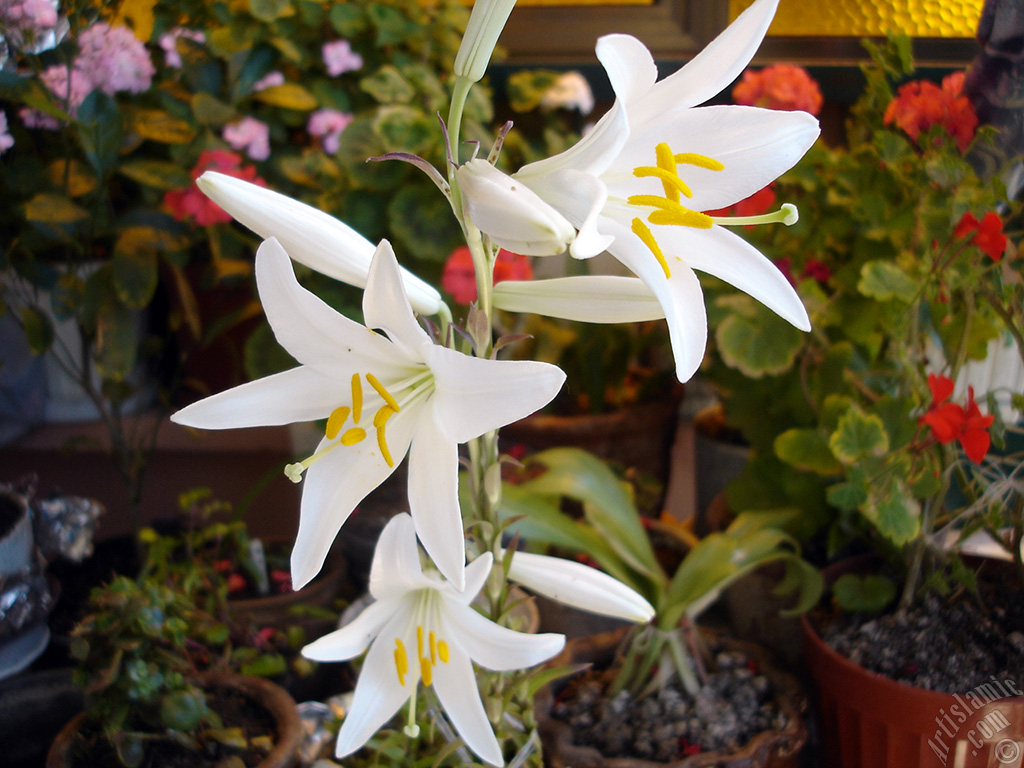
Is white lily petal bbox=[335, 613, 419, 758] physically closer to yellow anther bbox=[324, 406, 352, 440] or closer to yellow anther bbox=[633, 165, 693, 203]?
yellow anther bbox=[324, 406, 352, 440]

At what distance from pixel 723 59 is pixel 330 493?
11.4 inches

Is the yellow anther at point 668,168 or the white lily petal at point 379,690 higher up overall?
the yellow anther at point 668,168

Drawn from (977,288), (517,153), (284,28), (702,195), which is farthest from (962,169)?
(284,28)

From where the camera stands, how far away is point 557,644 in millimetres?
431

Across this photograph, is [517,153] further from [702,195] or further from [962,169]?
[702,195]

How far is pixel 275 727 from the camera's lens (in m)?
0.63

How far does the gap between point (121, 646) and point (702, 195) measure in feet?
1.75

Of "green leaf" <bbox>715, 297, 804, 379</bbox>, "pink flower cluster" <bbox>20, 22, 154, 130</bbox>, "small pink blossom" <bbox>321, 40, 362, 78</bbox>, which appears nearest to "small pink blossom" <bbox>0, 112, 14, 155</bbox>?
"pink flower cluster" <bbox>20, 22, 154, 130</bbox>

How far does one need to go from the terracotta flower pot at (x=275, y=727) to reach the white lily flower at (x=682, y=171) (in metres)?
0.46

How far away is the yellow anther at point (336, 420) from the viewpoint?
36cm

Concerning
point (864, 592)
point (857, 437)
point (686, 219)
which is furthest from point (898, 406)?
point (686, 219)

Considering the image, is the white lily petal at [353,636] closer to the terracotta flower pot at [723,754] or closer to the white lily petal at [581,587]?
the white lily petal at [581,587]

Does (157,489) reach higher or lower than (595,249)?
lower

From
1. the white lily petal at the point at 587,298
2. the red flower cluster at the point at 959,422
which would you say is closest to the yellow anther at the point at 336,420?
the white lily petal at the point at 587,298
